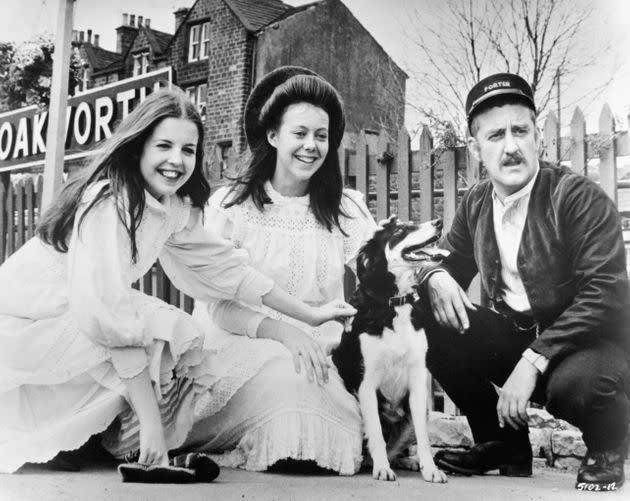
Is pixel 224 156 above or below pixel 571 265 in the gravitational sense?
above

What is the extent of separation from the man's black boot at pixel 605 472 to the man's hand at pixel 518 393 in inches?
8.8

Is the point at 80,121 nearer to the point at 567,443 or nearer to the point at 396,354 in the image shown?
the point at 396,354

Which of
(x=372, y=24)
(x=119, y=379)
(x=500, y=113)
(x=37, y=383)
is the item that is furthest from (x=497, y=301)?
(x=37, y=383)

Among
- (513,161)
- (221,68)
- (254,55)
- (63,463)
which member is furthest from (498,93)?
(63,463)

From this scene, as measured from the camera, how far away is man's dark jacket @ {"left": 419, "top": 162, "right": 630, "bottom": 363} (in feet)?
6.96

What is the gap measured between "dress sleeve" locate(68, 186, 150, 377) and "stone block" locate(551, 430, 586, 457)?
1.25 meters

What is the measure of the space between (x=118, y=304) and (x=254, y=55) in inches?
39.4

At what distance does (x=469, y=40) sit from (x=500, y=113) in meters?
0.34

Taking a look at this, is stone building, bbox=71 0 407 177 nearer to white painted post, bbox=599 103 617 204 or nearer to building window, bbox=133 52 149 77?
building window, bbox=133 52 149 77

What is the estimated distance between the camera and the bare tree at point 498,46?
7.77ft

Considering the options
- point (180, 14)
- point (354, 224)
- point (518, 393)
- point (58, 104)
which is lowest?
point (518, 393)

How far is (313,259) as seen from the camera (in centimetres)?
265

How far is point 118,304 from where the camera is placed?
223 centimetres

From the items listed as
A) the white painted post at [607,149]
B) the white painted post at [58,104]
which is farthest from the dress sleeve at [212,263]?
the white painted post at [607,149]
